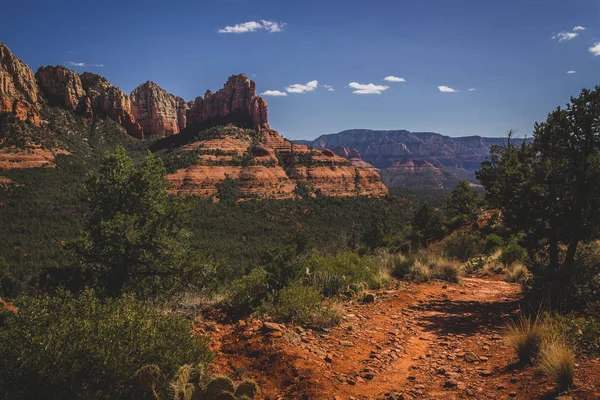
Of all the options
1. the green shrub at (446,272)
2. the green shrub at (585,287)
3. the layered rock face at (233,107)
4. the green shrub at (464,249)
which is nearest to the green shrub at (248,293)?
the green shrub at (446,272)

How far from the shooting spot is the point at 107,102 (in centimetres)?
12975

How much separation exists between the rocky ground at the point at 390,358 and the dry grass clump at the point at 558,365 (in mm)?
106

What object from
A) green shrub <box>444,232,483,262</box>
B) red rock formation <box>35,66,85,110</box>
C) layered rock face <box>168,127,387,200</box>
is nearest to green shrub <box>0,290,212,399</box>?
green shrub <box>444,232,483,262</box>

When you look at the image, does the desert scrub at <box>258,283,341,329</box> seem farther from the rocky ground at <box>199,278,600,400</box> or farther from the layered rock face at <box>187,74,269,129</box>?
the layered rock face at <box>187,74,269,129</box>

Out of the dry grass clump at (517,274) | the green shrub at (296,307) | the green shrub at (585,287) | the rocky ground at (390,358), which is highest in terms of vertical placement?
the green shrub at (585,287)

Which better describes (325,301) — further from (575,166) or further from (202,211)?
(202,211)

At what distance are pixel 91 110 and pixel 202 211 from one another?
84809 mm

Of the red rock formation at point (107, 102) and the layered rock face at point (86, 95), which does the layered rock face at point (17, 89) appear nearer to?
the layered rock face at point (86, 95)

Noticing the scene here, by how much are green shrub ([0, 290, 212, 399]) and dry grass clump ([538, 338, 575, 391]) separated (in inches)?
167

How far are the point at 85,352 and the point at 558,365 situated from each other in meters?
5.45

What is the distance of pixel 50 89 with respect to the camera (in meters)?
114

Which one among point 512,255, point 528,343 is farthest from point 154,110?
point 528,343

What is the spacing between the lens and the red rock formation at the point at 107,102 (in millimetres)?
125750

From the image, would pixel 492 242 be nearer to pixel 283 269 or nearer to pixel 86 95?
pixel 283 269
